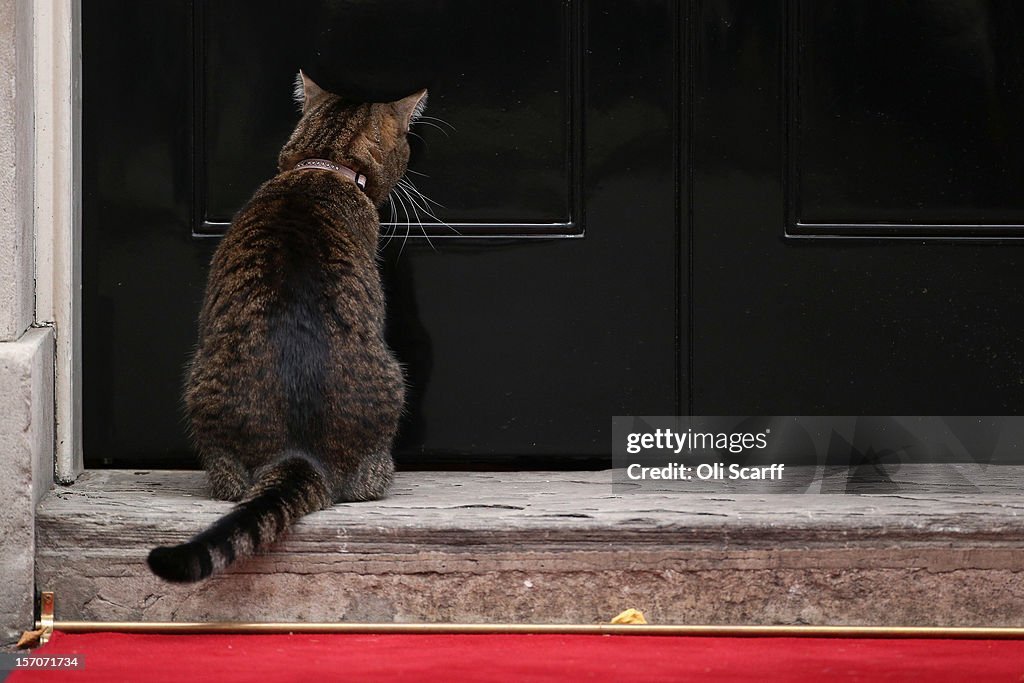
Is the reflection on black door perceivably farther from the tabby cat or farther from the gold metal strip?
the gold metal strip

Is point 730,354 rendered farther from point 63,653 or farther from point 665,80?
point 63,653

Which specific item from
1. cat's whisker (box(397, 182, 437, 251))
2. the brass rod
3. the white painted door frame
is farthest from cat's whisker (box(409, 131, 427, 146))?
the brass rod

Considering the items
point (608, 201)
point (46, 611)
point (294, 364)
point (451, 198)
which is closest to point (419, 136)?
point (451, 198)

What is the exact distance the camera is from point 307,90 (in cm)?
288

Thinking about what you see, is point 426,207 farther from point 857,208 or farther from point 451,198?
point 857,208

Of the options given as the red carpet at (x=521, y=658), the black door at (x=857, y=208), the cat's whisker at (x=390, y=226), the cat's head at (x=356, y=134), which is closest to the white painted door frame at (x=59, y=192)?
the cat's head at (x=356, y=134)

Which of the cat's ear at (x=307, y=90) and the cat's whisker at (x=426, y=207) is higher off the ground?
the cat's ear at (x=307, y=90)

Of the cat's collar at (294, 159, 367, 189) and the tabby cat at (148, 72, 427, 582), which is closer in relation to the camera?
the tabby cat at (148, 72, 427, 582)

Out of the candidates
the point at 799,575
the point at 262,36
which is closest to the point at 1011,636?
the point at 799,575

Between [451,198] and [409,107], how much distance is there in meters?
0.24

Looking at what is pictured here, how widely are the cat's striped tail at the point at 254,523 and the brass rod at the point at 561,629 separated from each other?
175mm

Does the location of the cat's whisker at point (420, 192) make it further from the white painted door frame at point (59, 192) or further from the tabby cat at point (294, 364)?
the white painted door frame at point (59, 192)

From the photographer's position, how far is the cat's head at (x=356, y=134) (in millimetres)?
2820

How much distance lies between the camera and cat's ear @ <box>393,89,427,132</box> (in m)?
2.88
